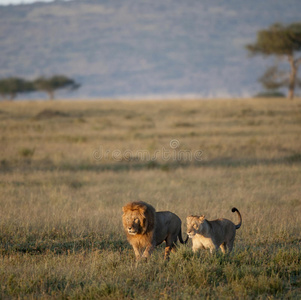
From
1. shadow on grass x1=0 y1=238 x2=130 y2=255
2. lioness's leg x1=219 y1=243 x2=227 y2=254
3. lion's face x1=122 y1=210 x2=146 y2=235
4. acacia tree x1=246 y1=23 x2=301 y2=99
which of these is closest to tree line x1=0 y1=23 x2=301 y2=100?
acacia tree x1=246 y1=23 x2=301 y2=99

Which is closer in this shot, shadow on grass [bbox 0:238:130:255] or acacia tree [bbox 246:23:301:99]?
shadow on grass [bbox 0:238:130:255]

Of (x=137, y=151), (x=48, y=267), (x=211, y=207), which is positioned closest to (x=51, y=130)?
(x=137, y=151)

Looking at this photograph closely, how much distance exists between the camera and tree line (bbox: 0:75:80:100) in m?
87.5

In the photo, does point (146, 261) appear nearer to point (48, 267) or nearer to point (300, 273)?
point (48, 267)

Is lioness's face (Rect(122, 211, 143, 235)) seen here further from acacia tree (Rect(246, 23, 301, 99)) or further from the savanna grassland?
acacia tree (Rect(246, 23, 301, 99))

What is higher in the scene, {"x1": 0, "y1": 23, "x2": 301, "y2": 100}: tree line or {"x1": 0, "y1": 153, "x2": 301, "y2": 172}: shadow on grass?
{"x1": 0, "y1": 23, "x2": 301, "y2": 100}: tree line

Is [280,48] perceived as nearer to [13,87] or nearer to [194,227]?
[13,87]

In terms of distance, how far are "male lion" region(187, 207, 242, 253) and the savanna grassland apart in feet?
0.59

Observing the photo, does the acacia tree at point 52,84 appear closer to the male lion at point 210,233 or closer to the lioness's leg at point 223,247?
the lioness's leg at point 223,247

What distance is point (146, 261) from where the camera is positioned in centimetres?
646

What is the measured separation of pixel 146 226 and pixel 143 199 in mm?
4604

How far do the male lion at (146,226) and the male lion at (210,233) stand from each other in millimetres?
374

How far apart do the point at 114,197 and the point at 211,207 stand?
246cm

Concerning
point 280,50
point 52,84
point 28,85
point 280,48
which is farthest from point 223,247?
point 52,84
